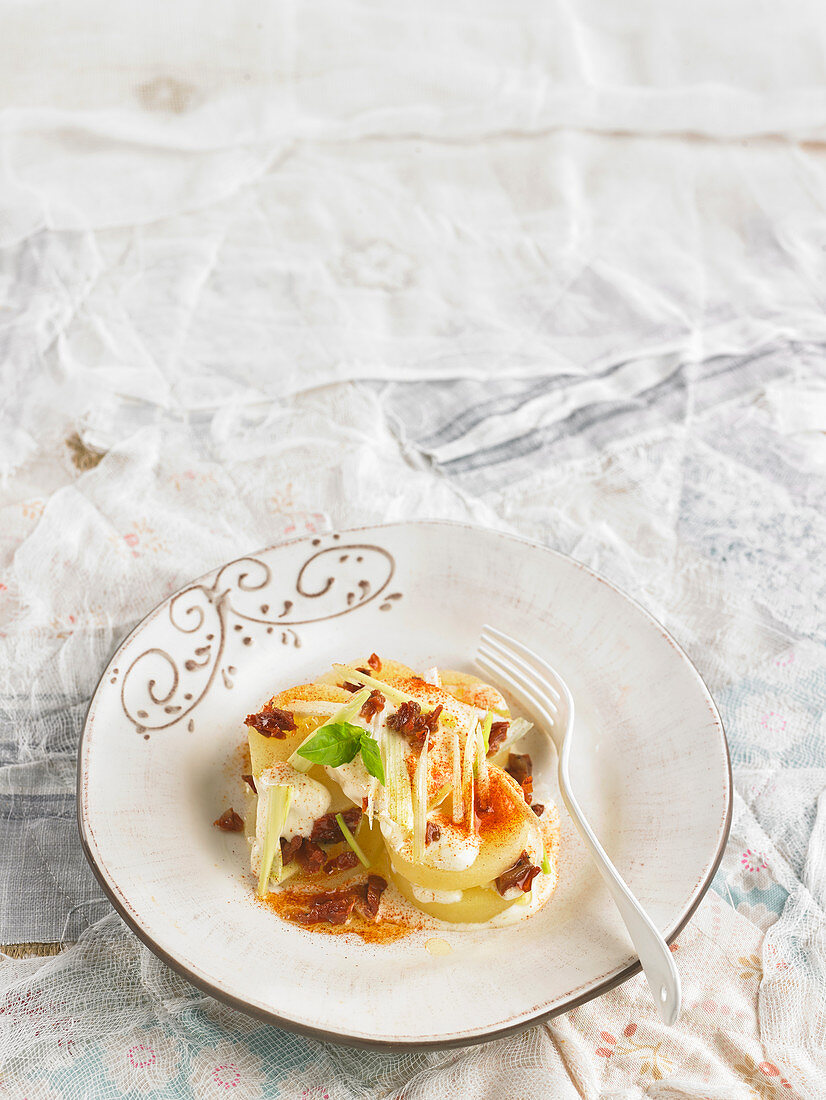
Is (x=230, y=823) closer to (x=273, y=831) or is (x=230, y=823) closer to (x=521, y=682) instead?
(x=273, y=831)

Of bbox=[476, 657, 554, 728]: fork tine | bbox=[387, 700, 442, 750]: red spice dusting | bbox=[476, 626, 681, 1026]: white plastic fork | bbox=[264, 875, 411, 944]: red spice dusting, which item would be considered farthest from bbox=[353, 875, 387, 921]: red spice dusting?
bbox=[476, 657, 554, 728]: fork tine

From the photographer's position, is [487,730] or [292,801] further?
[487,730]

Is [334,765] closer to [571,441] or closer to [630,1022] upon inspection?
[630,1022]

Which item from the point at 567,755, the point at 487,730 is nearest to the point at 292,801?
the point at 487,730

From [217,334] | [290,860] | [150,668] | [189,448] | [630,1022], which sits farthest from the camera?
[217,334]

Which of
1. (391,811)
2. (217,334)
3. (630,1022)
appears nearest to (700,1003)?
(630,1022)

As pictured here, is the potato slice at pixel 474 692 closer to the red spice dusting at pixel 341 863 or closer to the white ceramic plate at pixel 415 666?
the white ceramic plate at pixel 415 666
